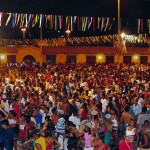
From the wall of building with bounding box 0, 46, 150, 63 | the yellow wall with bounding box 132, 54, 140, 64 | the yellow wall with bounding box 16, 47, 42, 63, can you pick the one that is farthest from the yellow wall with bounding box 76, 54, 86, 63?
the yellow wall with bounding box 132, 54, 140, 64

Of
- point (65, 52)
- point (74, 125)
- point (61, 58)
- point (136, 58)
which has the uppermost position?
point (65, 52)

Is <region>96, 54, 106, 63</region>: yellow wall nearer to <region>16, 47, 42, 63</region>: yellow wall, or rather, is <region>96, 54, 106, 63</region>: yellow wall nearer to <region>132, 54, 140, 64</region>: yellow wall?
<region>132, 54, 140, 64</region>: yellow wall

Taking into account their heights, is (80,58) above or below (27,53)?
below

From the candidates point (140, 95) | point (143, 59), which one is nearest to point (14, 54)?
point (143, 59)

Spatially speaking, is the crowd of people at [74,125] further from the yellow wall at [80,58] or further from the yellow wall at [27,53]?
the yellow wall at [80,58]

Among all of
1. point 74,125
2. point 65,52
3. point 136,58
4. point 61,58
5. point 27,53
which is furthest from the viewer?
point 136,58

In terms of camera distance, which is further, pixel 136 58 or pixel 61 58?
pixel 136 58

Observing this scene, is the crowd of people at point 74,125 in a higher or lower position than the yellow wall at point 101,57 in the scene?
lower

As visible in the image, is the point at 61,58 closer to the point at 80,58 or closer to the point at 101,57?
the point at 80,58

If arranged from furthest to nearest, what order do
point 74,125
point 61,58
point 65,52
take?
point 65,52 → point 61,58 → point 74,125

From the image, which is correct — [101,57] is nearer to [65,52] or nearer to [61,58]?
[65,52]

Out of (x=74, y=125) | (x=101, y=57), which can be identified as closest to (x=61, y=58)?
(x=101, y=57)

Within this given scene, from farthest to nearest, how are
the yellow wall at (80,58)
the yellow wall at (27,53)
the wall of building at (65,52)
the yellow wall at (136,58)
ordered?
the yellow wall at (136,58) → the yellow wall at (80,58) → the wall of building at (65,52) → the yellow wall at (27,53)

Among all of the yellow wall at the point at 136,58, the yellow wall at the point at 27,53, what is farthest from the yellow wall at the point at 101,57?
the yellow wall at the point at 27,53
